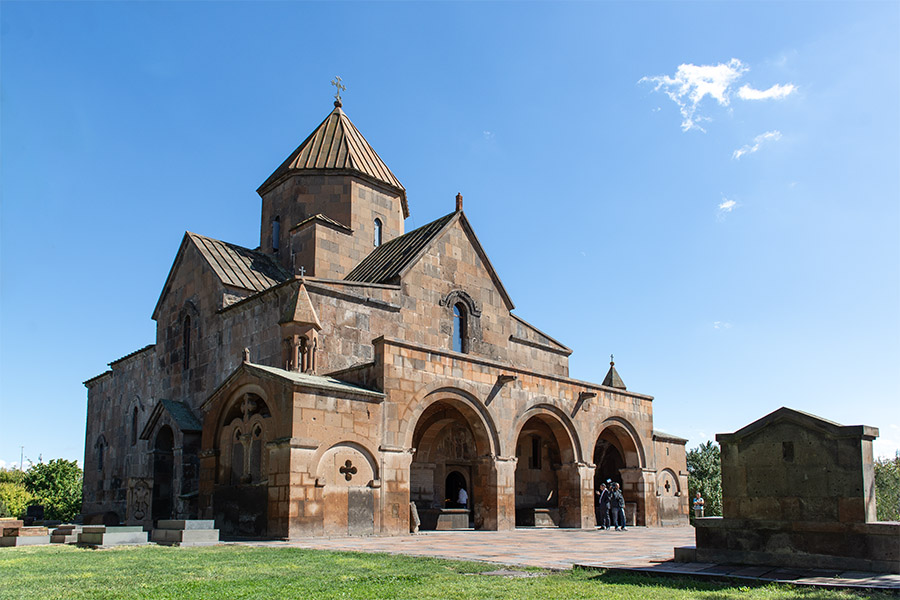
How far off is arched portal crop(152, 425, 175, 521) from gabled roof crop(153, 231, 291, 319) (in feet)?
15.2

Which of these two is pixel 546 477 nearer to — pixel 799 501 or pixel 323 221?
pixel 323 221

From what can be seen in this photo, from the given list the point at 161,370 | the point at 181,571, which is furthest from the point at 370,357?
the point at 181,571

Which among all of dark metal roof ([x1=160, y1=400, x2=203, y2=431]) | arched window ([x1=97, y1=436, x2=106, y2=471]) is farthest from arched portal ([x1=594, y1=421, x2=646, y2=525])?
arched window ([x1=97, y1=436, x2=106, y2=471])

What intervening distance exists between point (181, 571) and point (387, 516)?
24.3 feet

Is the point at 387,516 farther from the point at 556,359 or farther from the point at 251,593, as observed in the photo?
the point at 556,359

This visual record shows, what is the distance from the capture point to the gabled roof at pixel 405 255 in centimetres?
2047

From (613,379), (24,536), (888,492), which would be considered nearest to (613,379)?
(613,379)

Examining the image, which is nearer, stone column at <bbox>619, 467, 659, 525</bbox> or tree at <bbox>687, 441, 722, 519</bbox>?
stone column at <bbox>619, 467, 659, 525</bbox>

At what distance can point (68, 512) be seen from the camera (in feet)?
112

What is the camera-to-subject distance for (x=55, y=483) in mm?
37562

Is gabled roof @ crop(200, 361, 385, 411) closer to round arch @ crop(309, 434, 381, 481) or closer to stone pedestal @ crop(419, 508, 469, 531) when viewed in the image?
round arch @ crop(309, 434, 381, 481)

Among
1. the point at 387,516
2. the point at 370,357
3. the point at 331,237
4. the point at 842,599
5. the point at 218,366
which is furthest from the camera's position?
the point at 331,237

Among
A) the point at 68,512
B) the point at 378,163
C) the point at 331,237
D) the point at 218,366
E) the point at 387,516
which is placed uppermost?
the point at 378,163

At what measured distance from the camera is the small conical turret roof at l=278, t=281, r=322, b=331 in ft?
56.8
